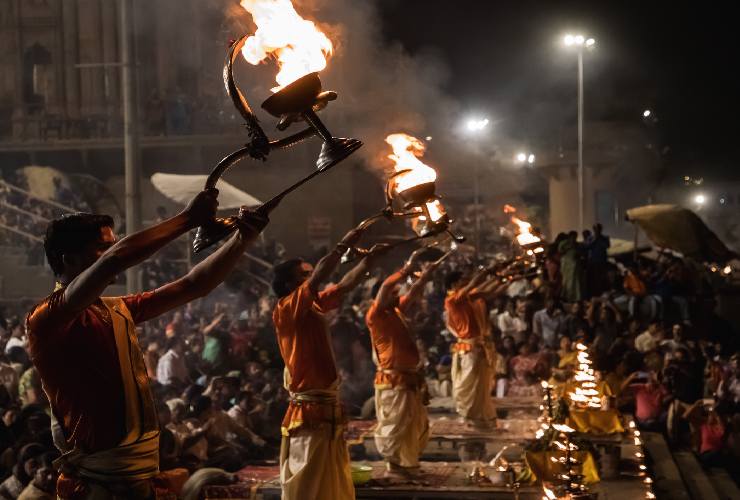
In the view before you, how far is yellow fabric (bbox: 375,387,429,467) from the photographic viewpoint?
35.1 feet

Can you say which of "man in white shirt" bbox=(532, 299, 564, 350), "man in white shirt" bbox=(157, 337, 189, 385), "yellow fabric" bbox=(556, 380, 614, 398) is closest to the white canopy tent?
"man in white shirt" bbox=(157, 337, 189, 385)

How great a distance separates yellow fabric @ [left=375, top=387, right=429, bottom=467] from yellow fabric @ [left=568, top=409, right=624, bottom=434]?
170cm

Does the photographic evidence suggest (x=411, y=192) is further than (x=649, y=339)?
No

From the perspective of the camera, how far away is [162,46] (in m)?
29.5

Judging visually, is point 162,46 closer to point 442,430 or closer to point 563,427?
point 442,430

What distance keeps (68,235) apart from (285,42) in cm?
127

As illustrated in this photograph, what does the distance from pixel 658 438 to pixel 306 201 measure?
14.0 metres

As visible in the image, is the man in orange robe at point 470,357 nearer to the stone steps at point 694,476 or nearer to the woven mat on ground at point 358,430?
the woven mat on ground at point 358,430

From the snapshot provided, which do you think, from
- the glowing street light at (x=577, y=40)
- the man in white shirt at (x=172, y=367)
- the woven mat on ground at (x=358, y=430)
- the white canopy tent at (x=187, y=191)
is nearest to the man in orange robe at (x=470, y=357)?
the woven mat on ground at (x=358, y=430)

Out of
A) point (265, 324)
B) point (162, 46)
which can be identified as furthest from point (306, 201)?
point (265, 324)

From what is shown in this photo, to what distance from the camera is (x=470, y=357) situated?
561 inches

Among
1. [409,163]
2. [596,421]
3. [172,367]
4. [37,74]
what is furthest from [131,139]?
[37,74]

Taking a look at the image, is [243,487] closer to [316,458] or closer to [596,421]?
[316,458]

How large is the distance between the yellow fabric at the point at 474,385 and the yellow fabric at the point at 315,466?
619 centimetres
